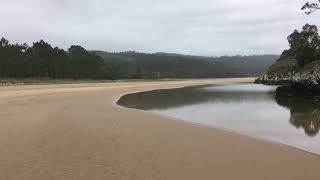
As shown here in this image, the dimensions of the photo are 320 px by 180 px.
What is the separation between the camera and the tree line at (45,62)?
3462 inches

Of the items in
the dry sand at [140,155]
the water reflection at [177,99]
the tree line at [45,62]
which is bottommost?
the water reflection at [177,99]

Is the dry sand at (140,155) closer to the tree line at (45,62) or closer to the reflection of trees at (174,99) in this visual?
the reflection of trees at (174,99)

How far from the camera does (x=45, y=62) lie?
95062mm

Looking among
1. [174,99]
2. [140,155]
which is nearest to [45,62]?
[174,99]

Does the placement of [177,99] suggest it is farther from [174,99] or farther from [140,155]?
[140,155]

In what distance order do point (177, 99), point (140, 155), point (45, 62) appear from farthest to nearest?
point (45, 62) < point (177, 99) < point (140, 155)

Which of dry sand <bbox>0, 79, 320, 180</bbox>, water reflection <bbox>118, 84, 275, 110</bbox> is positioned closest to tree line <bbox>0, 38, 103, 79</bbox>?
water reflection <bbox>118, 84, 275, 110</bbox>

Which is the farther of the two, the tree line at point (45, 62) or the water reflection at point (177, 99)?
the tree line at point (45, 62)

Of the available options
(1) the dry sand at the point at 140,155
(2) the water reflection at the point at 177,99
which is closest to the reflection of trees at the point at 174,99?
(2) the water reflection at the point at 177,99

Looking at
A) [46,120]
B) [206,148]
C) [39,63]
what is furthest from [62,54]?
[206,148]

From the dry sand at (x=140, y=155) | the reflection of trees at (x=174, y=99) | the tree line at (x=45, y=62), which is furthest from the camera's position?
the tree line at (x=45, y=62)

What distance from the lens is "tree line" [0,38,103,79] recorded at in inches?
3462

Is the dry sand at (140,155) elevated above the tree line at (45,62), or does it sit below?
below

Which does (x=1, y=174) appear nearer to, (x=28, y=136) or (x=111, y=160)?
(x=111, y=160)
